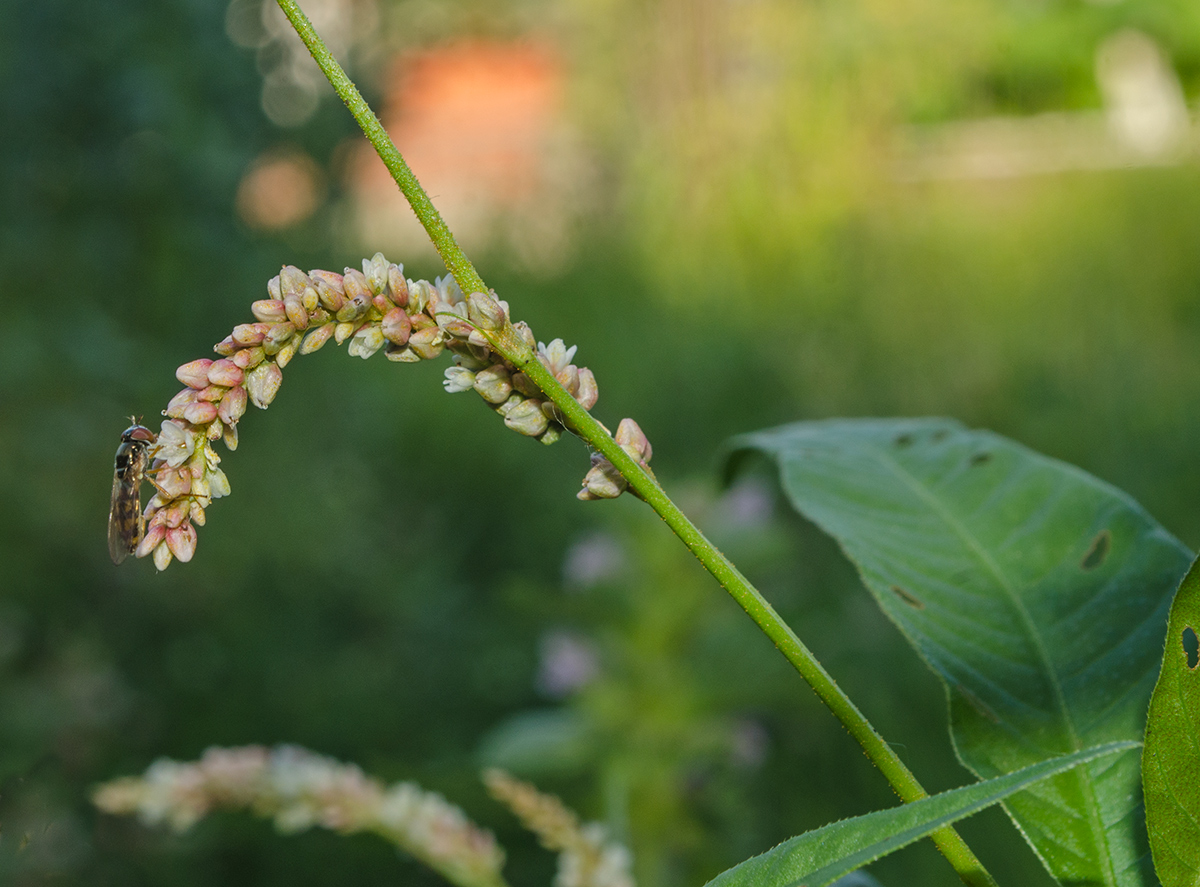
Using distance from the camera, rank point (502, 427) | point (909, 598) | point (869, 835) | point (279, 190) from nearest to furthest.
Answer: point (869, 835) < point (909, 598) < point (502, 427) < point (279, 190)

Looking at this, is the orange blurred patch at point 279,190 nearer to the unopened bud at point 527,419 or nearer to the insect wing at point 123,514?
the insect wing at point 123,514

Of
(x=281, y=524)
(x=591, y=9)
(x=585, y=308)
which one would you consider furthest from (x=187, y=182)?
(x=591, y=9)

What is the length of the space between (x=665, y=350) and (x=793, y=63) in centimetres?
217

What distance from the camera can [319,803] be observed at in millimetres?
585

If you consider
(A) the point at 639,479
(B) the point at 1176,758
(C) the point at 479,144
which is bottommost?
(B) the point at 1176,758

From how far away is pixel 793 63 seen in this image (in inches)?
187

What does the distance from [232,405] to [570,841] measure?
0.29m

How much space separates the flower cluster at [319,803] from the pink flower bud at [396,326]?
1.17 feet

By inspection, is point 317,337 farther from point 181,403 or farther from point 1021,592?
point 1021,592

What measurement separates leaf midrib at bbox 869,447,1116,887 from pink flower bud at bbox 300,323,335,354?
0.29m

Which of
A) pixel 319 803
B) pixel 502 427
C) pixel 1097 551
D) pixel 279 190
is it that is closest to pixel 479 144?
pixel 279 190

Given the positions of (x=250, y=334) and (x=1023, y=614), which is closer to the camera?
(x=250, y=334)

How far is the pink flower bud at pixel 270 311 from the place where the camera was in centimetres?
27

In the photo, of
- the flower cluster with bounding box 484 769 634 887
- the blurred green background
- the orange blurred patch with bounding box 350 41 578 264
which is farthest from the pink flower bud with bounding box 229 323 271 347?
the orange blurred patch with bounding box 350 41 578 264
